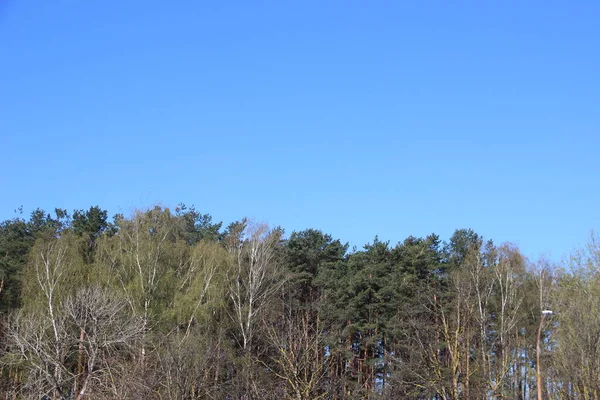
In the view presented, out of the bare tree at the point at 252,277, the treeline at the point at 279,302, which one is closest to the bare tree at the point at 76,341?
the treeline at the point at 279,302

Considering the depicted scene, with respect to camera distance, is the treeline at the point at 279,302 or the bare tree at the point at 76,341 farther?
the treeline at the point at 279,302

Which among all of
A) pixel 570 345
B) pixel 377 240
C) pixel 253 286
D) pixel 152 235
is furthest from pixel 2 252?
pixel 570 345

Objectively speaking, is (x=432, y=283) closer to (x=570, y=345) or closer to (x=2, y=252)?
(x=570, y=345)

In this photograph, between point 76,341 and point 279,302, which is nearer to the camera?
point 76,341

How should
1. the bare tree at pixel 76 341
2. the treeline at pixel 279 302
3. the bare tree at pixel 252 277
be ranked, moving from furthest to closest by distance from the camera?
the bare tree at pixel 252 277, the treeline at pixel 279 302, the bare tree at pixel 76 341

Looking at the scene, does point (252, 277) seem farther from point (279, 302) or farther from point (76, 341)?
point (76, 341)

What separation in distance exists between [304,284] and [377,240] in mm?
7098

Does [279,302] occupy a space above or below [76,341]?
above

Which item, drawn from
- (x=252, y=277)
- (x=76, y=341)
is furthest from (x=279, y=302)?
(x=76, y=341)

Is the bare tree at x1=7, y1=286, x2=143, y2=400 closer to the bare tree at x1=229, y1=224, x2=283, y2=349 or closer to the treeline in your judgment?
the treeline

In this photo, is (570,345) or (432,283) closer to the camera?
(570,345)

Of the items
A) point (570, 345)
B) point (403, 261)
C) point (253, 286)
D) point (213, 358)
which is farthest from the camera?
point (403, 261)

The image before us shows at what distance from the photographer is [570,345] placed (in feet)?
101

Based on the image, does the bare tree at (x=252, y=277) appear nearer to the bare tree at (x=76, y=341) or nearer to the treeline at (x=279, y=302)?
the treeline at (x=279, y=302)
